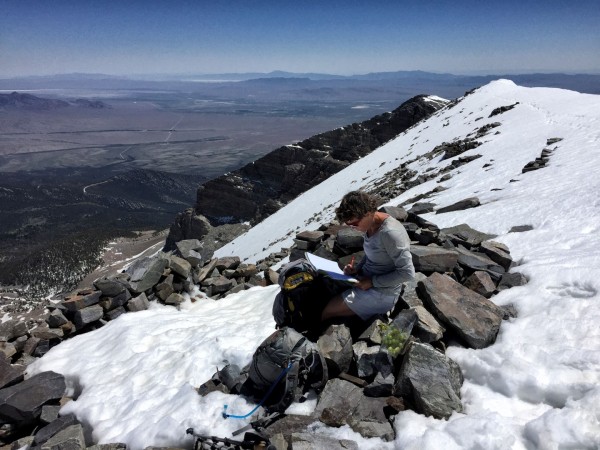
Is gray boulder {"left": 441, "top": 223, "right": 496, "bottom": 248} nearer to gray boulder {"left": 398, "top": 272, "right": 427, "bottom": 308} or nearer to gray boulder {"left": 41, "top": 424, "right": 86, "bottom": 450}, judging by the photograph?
gray boulder {"left": 398, "top": 272, "right": 427, "bottom": 308}

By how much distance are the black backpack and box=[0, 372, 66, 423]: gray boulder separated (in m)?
4.61

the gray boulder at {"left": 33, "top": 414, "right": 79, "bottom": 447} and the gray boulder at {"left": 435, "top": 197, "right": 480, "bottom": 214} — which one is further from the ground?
the gray boulder at {"left": 435, "top": 197, "right": 480, "bottom": 214}

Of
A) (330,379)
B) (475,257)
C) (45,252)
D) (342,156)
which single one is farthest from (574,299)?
(45,252)

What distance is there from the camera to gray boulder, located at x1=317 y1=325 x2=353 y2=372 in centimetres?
596

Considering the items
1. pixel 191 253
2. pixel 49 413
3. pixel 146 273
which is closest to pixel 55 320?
pixel 146 273

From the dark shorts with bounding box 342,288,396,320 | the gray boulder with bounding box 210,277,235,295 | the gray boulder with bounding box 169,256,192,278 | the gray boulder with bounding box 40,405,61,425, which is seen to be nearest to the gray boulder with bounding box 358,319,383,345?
the dark shorts with bounding box 342,288,396,320

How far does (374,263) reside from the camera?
6797mm

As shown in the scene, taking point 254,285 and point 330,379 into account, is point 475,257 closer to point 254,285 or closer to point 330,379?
point 330,379

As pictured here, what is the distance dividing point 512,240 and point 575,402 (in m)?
5.69

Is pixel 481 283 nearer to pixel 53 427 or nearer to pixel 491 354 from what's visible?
pixel 491 354

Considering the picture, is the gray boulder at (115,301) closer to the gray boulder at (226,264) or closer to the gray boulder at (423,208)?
the gray boulder at (226,264)

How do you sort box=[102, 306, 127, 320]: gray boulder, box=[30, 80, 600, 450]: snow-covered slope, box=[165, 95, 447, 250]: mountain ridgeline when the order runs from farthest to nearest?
box=[165, 95, 447, 250]: mountain ridgeline
box=[102, 306, 127, 320]: gray boulder
box=[30, 80, 600, 450]: snow-covered slope

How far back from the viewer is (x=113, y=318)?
1070 cm

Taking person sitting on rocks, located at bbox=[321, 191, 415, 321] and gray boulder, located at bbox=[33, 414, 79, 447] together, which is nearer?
person sitting on rocks, located at bbox=[321, 191, 415, 321]
